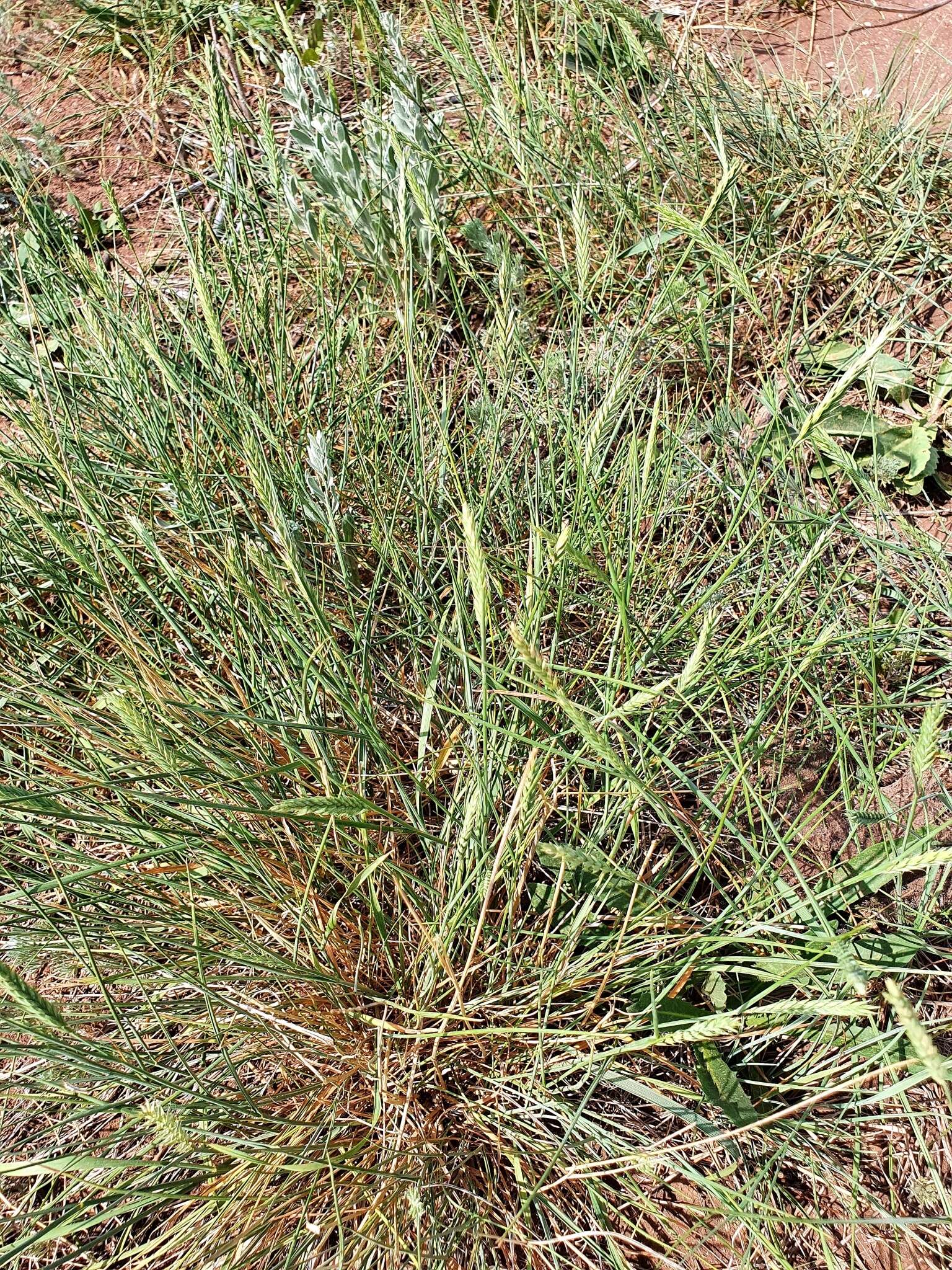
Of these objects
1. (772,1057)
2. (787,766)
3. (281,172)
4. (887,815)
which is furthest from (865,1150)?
(281,172)

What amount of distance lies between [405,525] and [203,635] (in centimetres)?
41

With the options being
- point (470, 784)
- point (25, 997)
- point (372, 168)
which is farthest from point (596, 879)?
point (372, 168)

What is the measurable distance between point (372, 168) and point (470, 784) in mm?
1457

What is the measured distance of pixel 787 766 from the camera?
66.5 inches

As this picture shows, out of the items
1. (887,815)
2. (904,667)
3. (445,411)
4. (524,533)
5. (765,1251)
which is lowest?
(765,1251)

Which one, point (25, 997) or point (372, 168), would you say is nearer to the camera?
point (25, 997)

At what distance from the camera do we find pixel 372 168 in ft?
7.27

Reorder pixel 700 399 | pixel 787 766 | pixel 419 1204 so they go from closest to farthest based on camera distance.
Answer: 1. pixel 419 1204
2. pixel 787 766
3. pixel 700 399

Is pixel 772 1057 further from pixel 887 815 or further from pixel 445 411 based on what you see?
pixel 445 411

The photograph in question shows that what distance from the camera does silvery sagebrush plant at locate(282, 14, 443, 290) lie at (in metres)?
2.13

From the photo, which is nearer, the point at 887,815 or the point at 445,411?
the point at 887,815

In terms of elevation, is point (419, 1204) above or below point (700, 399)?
below

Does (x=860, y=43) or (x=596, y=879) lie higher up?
(x=860, y=43)

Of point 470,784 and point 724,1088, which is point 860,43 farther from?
point 724,1088
